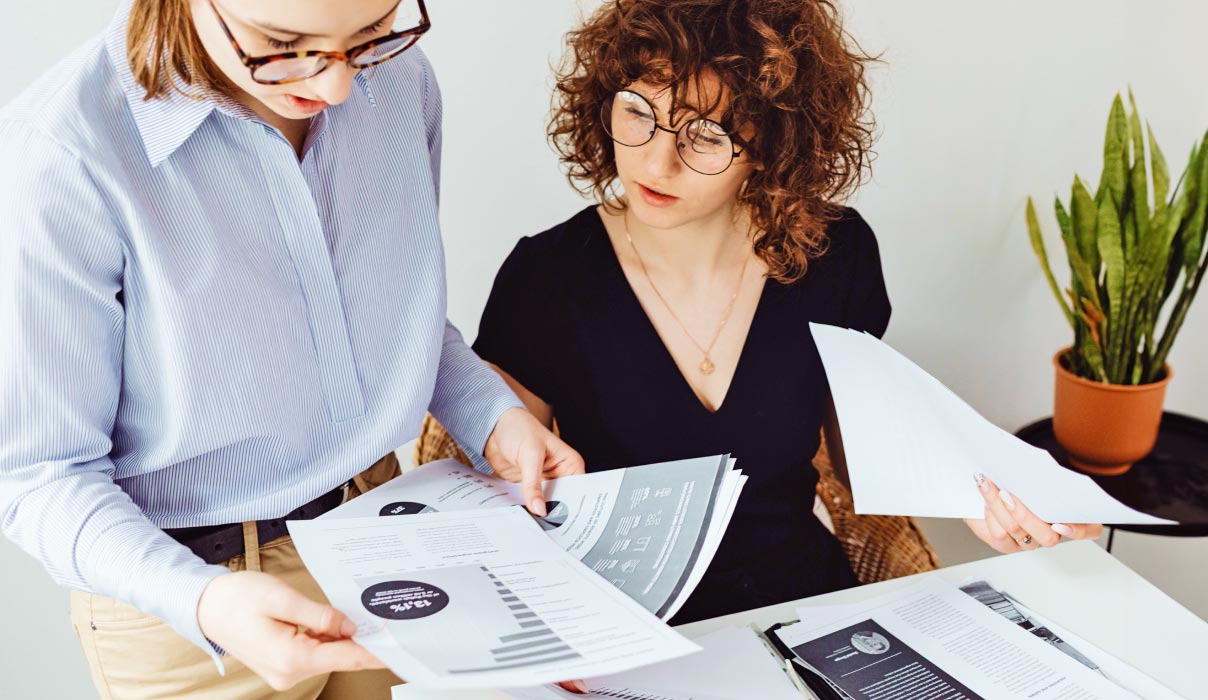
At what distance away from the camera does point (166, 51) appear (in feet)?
3.28

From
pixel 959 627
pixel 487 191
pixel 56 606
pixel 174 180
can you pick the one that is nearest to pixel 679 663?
pixel 959 627

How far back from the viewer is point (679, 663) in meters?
1.17

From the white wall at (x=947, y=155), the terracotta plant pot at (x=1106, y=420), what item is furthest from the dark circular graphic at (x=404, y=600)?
the terracotta plant pot at (x=1106, y=420)

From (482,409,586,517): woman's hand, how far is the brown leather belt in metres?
0.26

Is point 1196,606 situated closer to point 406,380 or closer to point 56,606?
point 406,380

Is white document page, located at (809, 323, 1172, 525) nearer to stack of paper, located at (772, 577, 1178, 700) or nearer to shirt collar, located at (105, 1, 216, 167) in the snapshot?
stack of paper, located at (772, 577, 1178, 700)

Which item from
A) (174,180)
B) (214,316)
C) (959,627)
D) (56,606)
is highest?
(174,180)

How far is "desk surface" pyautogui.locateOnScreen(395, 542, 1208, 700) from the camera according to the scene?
4.09 feet

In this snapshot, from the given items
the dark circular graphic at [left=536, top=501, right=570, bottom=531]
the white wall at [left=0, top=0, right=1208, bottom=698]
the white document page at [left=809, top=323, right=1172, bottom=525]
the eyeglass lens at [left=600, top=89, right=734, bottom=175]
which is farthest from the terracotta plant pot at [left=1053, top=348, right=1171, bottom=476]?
the dark circular graphic at [left=536, top=501, right=570, bottom=531]

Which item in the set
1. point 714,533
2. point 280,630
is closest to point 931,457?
point 714,533

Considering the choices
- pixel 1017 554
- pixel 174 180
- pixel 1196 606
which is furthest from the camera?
pixel 1196 606

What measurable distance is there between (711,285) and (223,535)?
85 centimetres

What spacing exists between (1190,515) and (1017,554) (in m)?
0.74

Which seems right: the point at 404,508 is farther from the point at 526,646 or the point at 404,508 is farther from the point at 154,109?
the point at 154,109
